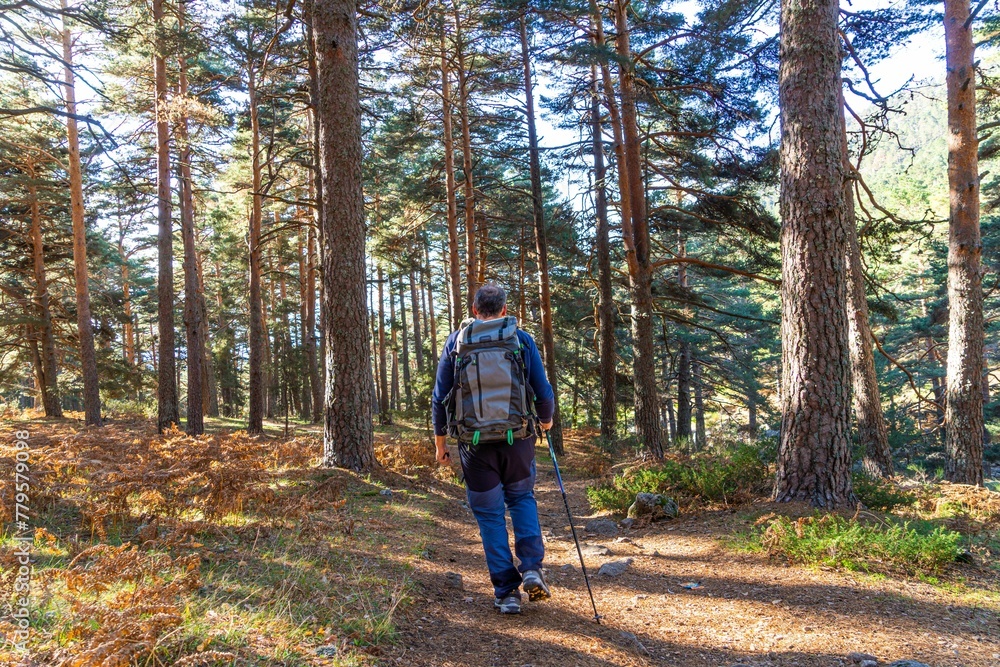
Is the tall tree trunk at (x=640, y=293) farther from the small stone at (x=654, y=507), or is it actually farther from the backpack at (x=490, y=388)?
the backpack at (x=490, y=388)

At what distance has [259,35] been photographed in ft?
38.5

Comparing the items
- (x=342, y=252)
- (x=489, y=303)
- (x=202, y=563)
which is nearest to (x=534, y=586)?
(x=489, y=303)

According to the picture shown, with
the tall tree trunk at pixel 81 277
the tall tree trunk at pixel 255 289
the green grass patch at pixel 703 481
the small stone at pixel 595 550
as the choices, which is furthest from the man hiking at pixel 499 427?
the tall tree trunk at pixel 81 277

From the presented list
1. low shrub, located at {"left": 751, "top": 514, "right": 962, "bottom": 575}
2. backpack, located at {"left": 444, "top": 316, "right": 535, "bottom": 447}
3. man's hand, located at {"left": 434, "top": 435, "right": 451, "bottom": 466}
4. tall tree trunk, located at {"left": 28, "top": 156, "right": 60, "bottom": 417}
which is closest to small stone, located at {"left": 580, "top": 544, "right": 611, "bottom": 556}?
low shrub, located at {"left": 751, "top": 514, "right": 962, "bottom": 575}

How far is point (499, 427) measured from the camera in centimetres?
383

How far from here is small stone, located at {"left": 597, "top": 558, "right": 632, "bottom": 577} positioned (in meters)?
4.99

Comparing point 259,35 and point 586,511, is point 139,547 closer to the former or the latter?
point 586,511

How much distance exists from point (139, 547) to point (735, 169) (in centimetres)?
1089

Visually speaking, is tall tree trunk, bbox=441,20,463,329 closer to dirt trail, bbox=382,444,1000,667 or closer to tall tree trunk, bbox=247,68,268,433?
tall tree trunk, bbox=247,68,268,433

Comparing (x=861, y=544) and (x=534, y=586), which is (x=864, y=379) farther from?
(x=534, y=586)

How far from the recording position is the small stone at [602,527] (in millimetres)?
6693

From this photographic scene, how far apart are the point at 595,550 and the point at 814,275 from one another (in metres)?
3.59

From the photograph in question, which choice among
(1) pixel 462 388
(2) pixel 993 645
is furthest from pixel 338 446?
(2) pixel 993 645

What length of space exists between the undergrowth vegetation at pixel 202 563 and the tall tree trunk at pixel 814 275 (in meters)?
4.10
